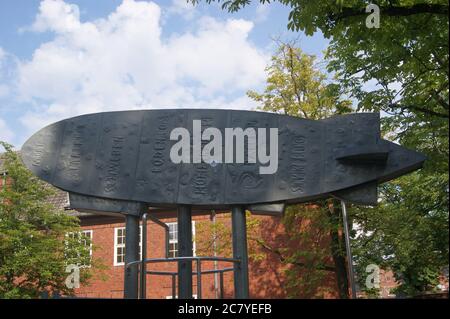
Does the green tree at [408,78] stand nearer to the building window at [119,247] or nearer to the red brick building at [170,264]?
the red brick building at [170,264]

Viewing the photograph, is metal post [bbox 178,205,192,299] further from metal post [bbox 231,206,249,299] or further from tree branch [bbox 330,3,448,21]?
tree branch [bbox 330,3,448,21]

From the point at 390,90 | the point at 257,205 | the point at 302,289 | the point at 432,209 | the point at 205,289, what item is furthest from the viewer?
the point at 205,289

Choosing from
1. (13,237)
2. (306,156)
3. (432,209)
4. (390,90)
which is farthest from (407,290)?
(13,237)

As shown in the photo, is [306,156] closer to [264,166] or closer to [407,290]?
[264,166]

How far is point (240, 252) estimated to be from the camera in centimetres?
836

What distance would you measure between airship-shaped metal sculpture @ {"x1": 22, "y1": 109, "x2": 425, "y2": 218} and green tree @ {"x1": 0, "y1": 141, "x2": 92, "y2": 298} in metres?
10.1

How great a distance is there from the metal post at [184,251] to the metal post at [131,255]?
725 millimetres

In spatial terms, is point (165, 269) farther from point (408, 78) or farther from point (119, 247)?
point (408, 78)

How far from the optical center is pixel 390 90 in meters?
10.9

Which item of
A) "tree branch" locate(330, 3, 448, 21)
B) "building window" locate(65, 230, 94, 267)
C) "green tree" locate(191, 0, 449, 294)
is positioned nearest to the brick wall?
"building window" locate(65, 230, 94, 267)

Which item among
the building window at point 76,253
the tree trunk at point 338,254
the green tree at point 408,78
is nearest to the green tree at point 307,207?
the tree trunk at point 338,254

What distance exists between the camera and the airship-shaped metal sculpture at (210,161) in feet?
27.3

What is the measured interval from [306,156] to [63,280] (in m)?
13.5

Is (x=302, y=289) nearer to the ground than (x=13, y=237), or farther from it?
nearer to the ground
